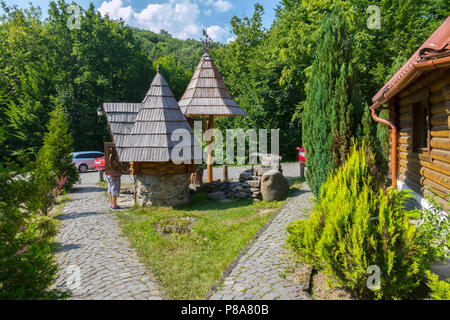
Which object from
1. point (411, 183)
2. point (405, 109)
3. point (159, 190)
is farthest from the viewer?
point (159, 190)

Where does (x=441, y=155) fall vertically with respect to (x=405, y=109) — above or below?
below

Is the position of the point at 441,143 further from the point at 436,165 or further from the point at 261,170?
the point at 261,170

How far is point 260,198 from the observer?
11.1m

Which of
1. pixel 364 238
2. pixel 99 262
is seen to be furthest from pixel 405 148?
pixel 99 262

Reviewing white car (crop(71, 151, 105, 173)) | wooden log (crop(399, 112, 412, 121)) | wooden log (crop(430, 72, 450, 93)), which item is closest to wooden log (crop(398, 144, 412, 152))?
wooden log (crop(399, 112, 412, 121))

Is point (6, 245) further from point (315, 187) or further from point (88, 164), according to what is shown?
point (88, 164)

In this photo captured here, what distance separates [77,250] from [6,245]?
3388 millimetres

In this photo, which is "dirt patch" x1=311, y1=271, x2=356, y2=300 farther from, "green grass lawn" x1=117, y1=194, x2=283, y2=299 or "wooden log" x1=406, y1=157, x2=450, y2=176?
"wooden log" x1=406, y1=157, x2=450, y2=176

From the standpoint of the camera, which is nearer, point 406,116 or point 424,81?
point 424,81

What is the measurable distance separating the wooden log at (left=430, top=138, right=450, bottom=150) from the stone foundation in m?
6.96

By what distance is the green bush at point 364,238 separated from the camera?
3746 mm

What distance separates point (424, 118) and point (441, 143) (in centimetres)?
195

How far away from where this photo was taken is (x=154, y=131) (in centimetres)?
974

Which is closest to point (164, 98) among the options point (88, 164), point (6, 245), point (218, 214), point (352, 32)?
point (218, 214)
